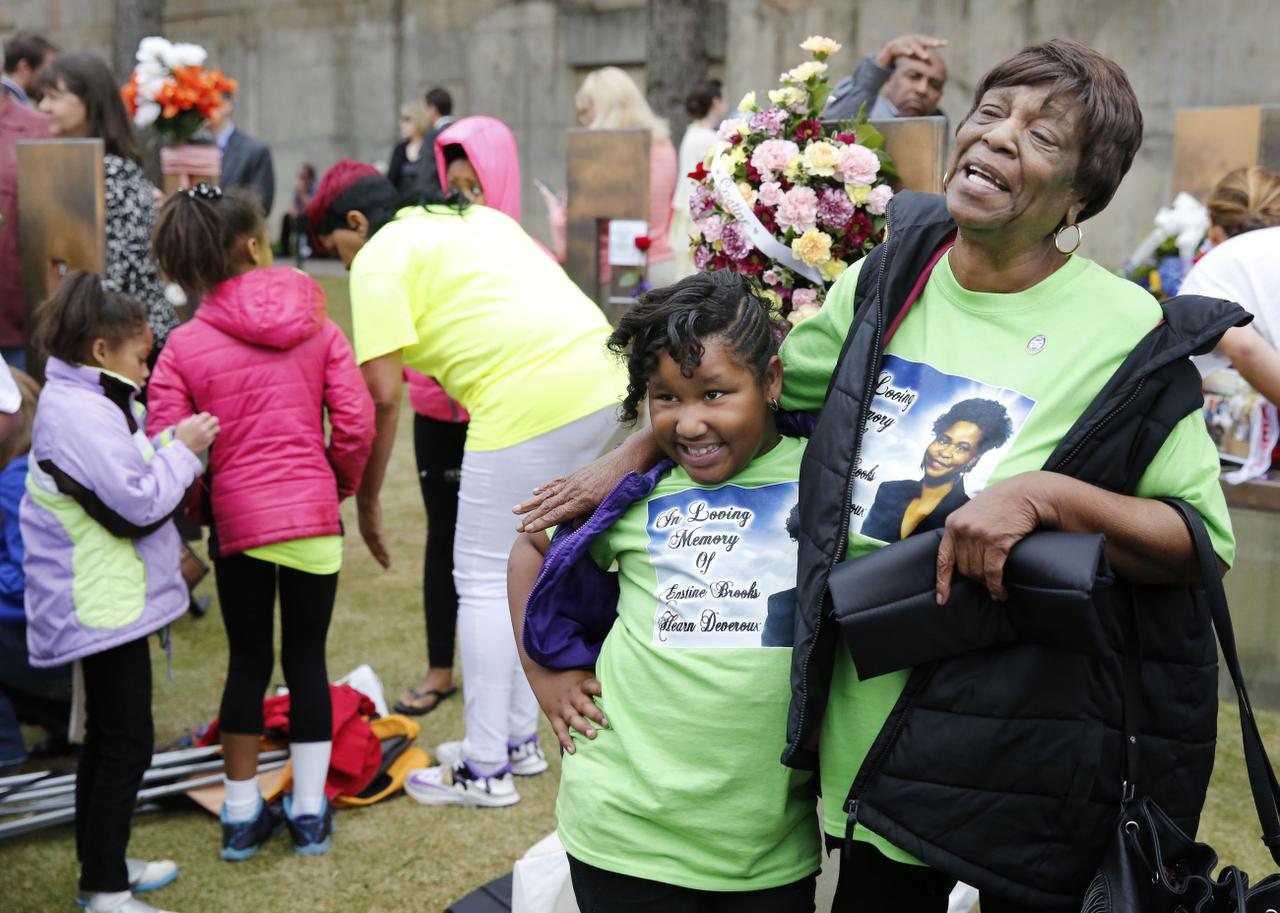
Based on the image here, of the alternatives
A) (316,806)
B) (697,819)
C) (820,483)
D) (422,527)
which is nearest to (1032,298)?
(820,483)

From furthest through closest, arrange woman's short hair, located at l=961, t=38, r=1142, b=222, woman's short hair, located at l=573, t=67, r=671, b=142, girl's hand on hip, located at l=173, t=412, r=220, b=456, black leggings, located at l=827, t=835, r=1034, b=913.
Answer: woman's short hair, located at l=573, t=67, r=671, b=142 → girl's hand on hip, located at l=173, t=412, r=220, b=456 → black leggings, located at l=827, t=835, r=1034, b=913 → woman's short hair, located at l=961, t=38, r=1142, b=222

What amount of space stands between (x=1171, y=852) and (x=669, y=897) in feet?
2.54

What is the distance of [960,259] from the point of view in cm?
199

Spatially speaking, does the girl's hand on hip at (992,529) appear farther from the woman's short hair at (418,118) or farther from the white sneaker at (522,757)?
the woman's short hair at (418,118)

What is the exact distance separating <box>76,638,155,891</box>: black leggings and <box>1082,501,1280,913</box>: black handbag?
8.10 feet

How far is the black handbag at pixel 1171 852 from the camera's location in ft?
5.78

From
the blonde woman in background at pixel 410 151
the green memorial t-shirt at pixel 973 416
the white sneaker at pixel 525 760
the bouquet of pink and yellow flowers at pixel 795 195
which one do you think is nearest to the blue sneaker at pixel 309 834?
the white sneaker at pixel 525 760

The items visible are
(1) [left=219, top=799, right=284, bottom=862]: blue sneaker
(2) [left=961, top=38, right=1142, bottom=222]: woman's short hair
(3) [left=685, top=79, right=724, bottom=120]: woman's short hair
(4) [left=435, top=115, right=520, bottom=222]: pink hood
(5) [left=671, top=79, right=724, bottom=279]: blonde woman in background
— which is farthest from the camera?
(3) [left=685, top=79, right=724, bottom=120]: woman's short hair

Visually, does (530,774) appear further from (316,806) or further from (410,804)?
(316,806)

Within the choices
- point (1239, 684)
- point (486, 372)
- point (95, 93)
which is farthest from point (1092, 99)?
point (95, 93)

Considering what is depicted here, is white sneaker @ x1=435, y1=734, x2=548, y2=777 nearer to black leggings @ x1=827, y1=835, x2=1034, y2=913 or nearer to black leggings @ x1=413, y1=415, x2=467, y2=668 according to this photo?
black leggings @ x1=413, y1=415, x2=467, y2=668

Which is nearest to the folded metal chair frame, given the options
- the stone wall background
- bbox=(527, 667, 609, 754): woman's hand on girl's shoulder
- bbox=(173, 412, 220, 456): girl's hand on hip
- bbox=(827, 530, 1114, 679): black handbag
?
bbox=(173, 412, 220, 456): girl's hand on hip

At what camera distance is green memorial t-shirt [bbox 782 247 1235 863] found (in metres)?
1.85

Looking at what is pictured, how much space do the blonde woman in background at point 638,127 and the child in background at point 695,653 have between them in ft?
13.1
